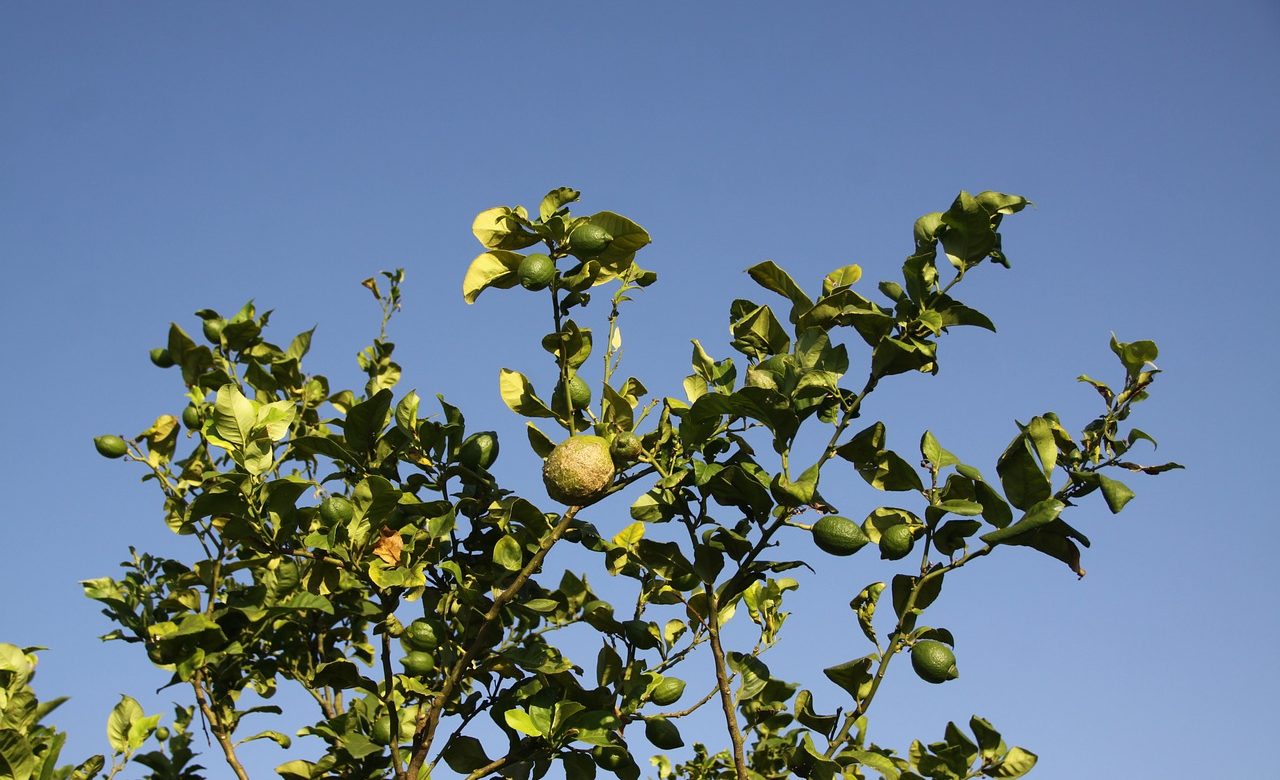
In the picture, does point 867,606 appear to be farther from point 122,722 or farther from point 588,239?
point 122,722

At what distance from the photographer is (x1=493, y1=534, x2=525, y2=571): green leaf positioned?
2389 millimetres

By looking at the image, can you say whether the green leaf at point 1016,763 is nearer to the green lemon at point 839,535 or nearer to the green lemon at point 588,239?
the green lemon at point 839,535

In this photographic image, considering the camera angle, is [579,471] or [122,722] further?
[122,722]

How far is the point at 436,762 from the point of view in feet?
8.22

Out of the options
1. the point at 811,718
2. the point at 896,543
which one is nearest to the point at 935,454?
the point at 896,543

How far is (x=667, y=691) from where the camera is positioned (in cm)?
262

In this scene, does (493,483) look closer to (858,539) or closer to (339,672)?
(339,672)

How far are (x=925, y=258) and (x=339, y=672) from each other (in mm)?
1774

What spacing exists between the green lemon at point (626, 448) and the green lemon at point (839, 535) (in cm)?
43

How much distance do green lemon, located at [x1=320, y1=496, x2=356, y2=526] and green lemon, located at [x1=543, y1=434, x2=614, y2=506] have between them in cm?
50

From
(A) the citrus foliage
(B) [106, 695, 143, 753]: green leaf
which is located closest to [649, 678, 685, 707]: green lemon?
(A) the citrus foliage

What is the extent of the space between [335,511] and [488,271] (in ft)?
2.12

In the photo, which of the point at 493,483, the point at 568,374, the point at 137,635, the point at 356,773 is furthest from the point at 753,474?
the point at 137,635

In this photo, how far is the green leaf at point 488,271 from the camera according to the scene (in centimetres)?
232
